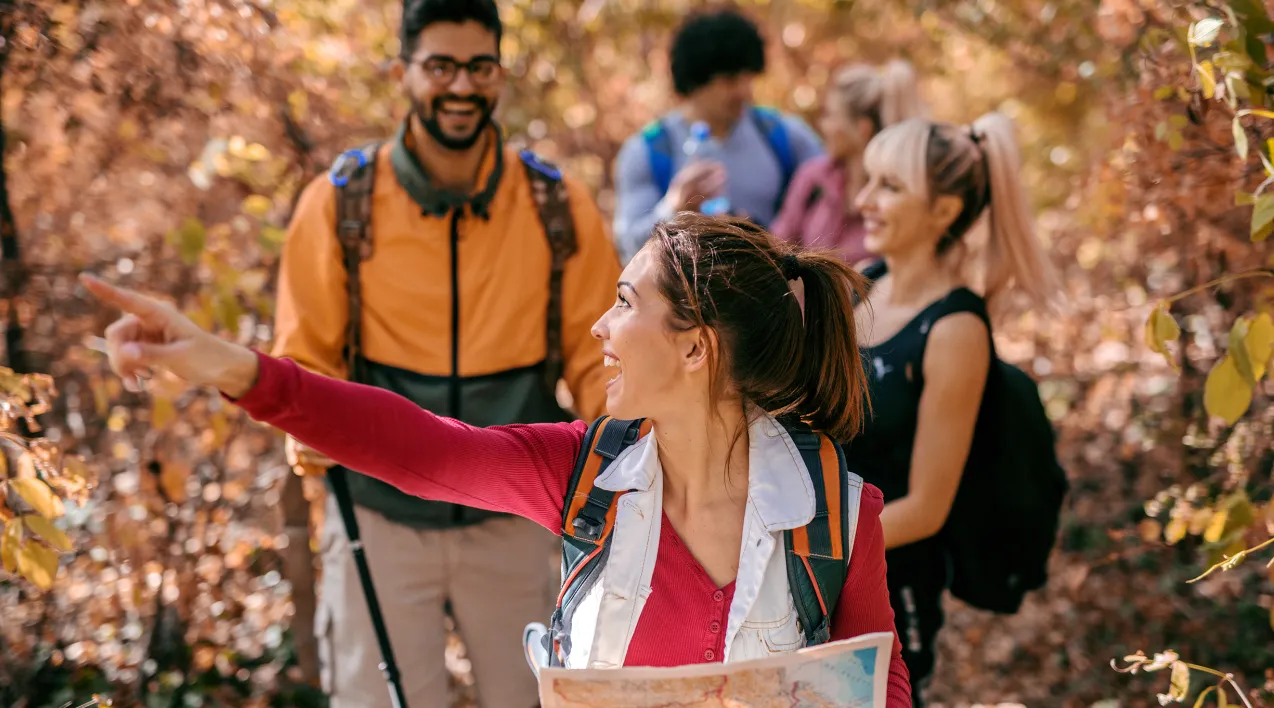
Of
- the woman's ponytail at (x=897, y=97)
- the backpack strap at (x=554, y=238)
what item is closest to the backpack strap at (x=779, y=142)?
the woman's ponytail at (x=897, y=97)

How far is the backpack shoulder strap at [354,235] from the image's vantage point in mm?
Result: 2943

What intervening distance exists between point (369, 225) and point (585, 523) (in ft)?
4.35

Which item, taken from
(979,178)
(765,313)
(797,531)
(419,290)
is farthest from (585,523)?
(979,178)

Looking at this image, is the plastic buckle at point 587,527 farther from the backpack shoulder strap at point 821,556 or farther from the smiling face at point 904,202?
the smiling face at point 904,202

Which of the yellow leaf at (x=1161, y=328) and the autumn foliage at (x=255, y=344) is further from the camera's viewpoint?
the autumn foliage at (x=255, y=344)

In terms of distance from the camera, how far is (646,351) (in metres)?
1.96

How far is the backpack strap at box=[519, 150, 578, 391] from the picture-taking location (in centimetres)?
307

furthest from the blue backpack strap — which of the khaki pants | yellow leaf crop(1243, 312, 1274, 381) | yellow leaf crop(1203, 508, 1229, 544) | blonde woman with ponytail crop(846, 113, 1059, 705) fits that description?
yellow leaf crop(1243, 312, 1274, 381)

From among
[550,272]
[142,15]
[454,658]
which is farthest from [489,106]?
[454,658]

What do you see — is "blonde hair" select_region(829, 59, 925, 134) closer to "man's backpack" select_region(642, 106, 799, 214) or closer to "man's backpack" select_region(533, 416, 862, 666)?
"man's backpack" select_region(642, 106, 799, 214)

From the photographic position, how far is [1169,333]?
2197 millimetres

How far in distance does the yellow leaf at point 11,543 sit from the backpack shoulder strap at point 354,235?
37.5 inches

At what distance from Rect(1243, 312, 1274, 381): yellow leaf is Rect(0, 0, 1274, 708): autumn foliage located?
59 cm

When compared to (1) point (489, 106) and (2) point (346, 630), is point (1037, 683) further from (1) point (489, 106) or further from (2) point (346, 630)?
(1) point (489, 106)
